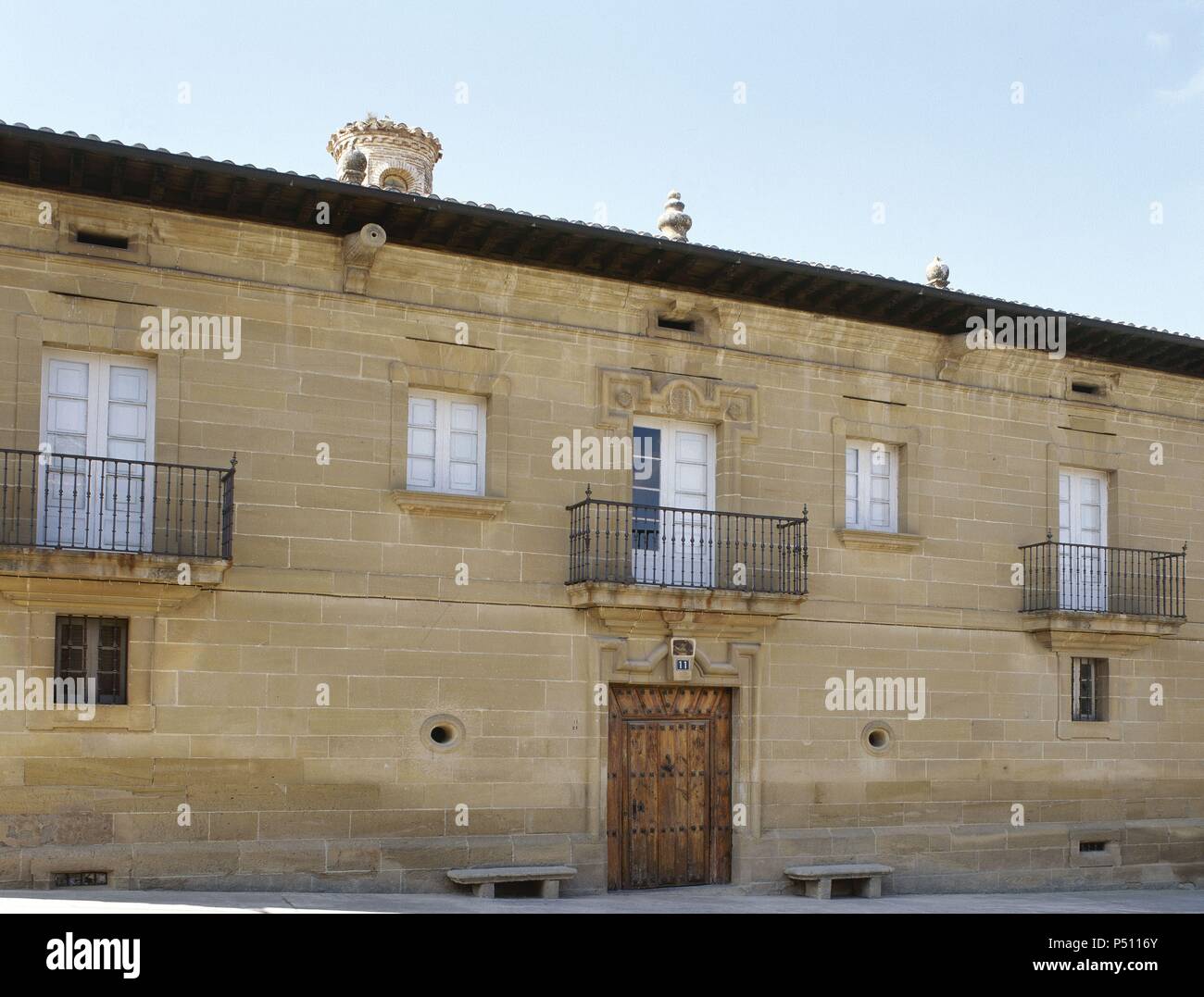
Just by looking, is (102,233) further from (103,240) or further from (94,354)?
(94,354)

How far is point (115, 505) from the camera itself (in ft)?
40.0

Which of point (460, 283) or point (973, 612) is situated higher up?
point (460, 283)

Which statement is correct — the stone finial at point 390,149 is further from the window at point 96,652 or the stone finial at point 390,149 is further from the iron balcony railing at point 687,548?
the window at point 96,652

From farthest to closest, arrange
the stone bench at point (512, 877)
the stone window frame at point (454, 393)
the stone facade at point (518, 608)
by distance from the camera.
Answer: the stone window frame at point (454, 393) < the stone bench at point (512, 877) < the stone facade at point (518, 608)

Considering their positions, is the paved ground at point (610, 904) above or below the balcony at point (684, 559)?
below

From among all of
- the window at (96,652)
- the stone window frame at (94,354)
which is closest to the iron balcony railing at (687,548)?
the stone window frame at (94,354)

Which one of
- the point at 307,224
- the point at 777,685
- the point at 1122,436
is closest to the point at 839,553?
the point at 777,685

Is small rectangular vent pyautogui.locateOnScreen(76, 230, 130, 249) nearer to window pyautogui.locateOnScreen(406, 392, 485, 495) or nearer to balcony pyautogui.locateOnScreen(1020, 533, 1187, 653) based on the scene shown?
window pyautogui.locateOnScreen(406, 392, 485, 495)

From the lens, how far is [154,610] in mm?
12320

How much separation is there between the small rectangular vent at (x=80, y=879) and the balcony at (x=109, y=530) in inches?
88.3

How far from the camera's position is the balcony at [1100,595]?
16672 mm

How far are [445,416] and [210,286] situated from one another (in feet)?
8.49

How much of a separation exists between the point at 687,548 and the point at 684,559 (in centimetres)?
69

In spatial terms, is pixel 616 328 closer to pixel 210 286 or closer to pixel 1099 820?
pixel 210 286
